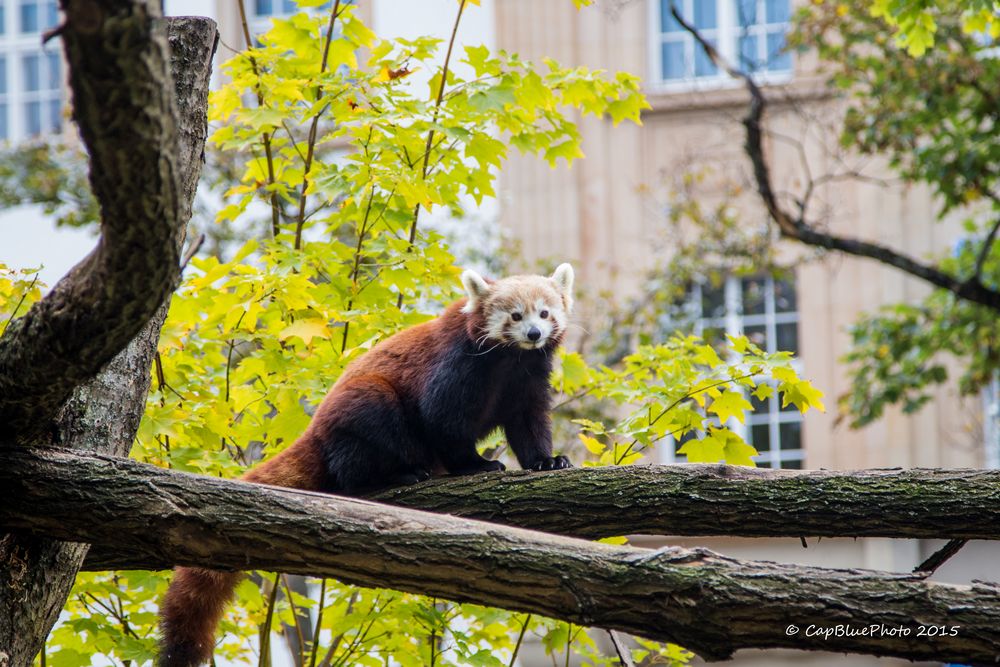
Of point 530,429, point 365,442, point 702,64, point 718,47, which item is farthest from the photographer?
point 718,47

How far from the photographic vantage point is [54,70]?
53.5 feet

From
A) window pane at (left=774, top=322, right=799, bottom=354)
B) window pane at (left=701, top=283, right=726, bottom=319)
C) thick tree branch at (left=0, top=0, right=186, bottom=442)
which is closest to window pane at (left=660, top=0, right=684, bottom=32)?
window pane at (left=701, top=283, right=726, bottom=319)

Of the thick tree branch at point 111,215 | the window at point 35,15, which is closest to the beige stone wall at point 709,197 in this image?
the window at point 35,15

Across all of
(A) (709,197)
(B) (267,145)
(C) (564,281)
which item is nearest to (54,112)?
(A) (709,197)

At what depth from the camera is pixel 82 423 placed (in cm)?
455

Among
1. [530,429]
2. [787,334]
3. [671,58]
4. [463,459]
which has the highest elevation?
[671,58]

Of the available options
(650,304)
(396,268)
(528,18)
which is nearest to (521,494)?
(396,268)

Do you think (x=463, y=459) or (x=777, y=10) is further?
(x=777, y=10)

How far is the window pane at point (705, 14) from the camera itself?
52.4 feet

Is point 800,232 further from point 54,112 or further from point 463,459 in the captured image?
point 54,112

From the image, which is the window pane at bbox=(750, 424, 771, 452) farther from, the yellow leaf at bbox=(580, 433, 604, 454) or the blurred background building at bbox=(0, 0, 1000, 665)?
the yellow leaf at bbox=(580, 433, 604, 454)

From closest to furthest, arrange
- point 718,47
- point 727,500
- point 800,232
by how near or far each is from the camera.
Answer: point 727,500 → point 800,232 → point 718,47

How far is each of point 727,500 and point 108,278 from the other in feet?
7.87

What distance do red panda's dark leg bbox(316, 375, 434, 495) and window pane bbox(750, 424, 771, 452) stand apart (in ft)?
34.0
